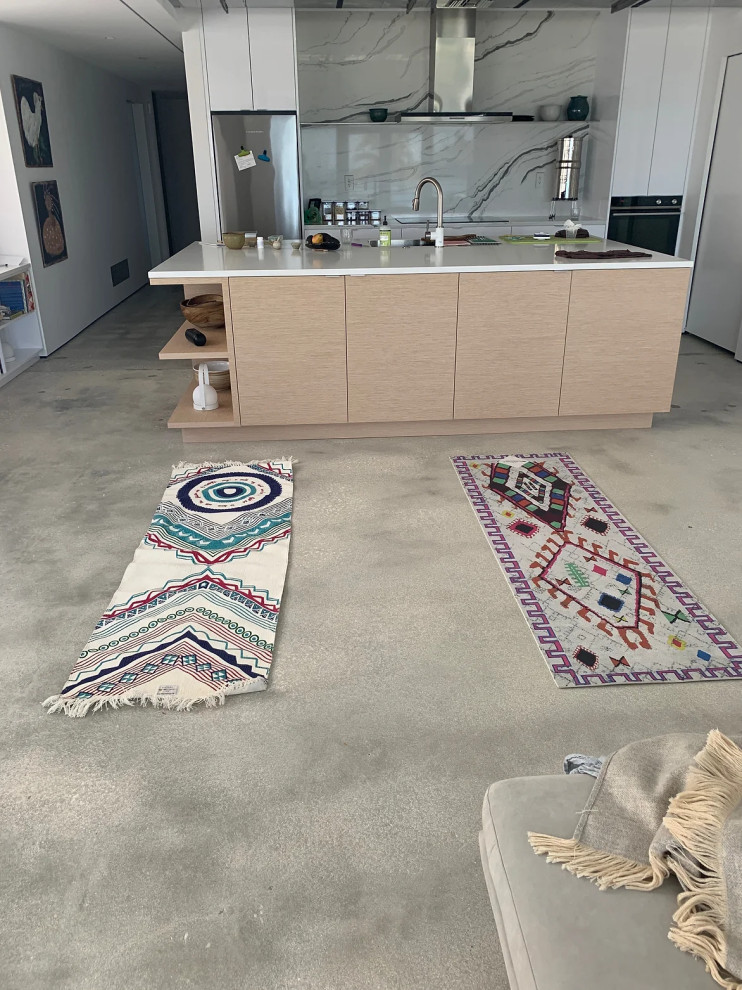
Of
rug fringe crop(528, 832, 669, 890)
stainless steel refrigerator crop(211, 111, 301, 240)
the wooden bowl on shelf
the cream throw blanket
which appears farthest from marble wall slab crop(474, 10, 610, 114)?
rug fringe crop(528, 832, 669, 890)

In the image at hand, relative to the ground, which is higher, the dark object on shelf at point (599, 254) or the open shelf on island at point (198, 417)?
the dark object on shelf at point (599, 254)

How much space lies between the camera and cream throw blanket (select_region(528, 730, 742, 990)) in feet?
3.19

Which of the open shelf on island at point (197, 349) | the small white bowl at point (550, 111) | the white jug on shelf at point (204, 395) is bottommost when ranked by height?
the white jug on shelf at point (204, 395)

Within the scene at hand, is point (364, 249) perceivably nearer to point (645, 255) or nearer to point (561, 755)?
point (645, 255)

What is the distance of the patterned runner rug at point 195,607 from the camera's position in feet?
6.95

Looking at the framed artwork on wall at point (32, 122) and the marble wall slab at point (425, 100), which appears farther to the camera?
the marble wall slab at point (425, 100)

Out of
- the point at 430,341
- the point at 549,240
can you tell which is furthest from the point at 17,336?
the point at 549,240

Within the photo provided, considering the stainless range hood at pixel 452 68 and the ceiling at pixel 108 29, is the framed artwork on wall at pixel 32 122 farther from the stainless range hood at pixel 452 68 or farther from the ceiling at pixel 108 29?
the stainless range hood at pixel 452 68

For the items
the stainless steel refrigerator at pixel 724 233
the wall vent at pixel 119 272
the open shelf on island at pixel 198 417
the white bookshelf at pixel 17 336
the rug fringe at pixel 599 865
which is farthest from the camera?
the wall vent at pixel 119 272

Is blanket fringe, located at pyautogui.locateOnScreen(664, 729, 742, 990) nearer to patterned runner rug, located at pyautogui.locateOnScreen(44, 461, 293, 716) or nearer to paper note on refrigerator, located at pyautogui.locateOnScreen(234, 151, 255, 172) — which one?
patterned runner rug, located at pyautogui.locateOnScreen(44, 461, 293, 716)

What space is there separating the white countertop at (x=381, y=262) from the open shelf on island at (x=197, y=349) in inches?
13.7

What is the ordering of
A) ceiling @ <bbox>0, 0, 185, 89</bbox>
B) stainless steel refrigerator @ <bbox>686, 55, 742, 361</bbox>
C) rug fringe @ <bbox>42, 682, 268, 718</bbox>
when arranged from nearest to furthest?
rug fringe @ <bbox>42, 682, 268, 718</bbox> → ceiling @ <bbox>0, 0, 185, 89</bbox> → stainless steel refrigerator @ <bbox>686, 55, 742, 361</bbox>

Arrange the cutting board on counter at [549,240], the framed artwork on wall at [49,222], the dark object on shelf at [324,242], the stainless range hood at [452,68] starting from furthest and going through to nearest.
→ 1. the stainless range hood at [452,68]
2. the framed artwork on wall at [49,222]
3. the cutting board on counter at [549,240]
4. the dark object on shelf at [324,242]

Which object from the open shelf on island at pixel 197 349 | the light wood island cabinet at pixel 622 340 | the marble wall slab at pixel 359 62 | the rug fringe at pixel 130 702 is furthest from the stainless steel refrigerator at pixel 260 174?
the rug fringe at pixel 130 702
